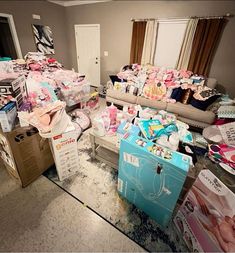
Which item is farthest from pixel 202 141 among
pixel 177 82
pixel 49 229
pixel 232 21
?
pixel 232 21

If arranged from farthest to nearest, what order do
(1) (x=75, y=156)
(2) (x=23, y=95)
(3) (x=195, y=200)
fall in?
(1) (x=75, y=156)
(2) (x=23, y=95)
(3) (x=195, y=200)

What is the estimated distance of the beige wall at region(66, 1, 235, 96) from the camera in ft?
9.66

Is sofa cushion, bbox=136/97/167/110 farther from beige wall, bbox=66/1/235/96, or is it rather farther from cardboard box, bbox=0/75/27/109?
cardboard box, bbox=0/75/27/109

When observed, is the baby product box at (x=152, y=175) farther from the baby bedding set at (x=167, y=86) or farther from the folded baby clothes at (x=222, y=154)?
the baby bedding set at (x=167, y=86)

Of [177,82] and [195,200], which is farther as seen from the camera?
[177,82]

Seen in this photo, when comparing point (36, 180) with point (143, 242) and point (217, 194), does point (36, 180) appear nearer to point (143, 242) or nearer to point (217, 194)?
point (143, 242)

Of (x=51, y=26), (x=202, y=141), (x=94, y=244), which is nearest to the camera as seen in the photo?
(x=94, y=244)

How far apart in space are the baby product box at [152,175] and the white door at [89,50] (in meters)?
4.22

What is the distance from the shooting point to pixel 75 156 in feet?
5.08

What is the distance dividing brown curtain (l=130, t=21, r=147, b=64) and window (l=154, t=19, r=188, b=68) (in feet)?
1.29

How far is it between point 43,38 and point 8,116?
4.12 m

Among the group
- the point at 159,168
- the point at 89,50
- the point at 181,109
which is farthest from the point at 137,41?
the point at 159,168

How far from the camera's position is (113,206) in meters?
1.37

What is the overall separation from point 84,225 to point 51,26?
5.23 metres
